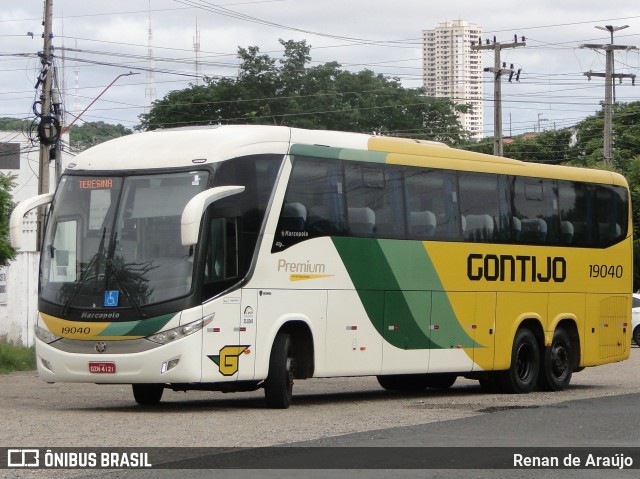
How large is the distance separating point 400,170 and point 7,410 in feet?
21.4

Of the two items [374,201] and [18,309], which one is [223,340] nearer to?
[374,201]

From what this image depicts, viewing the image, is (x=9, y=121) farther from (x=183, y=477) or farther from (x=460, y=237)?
(x=183, y=477)

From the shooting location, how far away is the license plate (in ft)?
53.5

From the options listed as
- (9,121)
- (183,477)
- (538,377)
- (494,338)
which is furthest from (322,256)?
(9,121)

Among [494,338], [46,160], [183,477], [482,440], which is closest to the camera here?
[183,477]

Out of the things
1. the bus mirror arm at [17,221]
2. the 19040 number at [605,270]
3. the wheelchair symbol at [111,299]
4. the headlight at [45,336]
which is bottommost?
the headlight at [45,336]

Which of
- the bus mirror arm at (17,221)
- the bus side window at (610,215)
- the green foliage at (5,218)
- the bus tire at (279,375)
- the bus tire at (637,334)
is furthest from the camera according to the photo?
the bus tire at (637,334)

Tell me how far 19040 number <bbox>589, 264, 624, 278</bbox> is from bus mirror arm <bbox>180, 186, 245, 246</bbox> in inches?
361

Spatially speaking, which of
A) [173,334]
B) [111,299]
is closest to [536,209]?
[173,334]

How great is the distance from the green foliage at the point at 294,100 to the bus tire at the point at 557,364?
48.6m

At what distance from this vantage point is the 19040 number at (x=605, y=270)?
23438 millimetres

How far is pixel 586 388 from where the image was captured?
2353 cm

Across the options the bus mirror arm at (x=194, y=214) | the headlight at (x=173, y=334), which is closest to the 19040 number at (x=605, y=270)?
the bus mirror arm at (x=194, y=214)

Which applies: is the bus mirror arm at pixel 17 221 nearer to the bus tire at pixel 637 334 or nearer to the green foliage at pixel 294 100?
the bus tire at pixel 637 334
